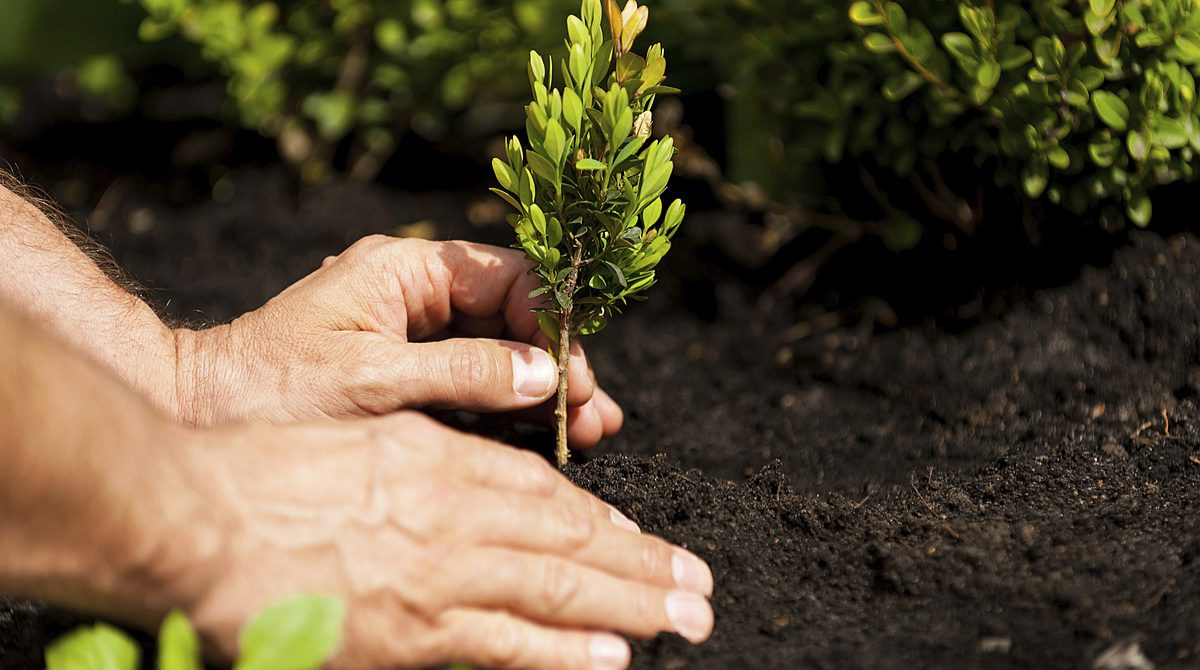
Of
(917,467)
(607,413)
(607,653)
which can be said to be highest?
(607,653)

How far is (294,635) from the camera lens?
1.21m

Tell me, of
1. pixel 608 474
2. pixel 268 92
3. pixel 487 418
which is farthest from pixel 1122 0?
pixel 268 92

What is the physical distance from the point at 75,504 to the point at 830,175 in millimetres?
2342

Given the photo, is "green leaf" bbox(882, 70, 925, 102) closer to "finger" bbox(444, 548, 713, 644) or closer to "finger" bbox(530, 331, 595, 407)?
"finger" bbox(530, 331, 595, 407)

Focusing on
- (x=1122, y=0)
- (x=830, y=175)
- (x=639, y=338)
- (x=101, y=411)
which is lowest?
(x=639, y=338)

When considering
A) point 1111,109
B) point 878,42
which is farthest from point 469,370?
point 1111,109

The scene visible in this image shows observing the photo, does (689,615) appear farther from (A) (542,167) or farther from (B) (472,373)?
(A) (542,167)

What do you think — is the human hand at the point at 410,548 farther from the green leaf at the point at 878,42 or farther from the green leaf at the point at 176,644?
the green leaf at the point at 878,42

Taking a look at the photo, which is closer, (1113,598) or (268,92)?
(1113,598)

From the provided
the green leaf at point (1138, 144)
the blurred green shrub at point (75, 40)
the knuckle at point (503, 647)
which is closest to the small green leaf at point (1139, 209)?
the green leaf at point (1138, 144)

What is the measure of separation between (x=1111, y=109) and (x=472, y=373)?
141 cm

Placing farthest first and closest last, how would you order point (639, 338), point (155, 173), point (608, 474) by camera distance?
point (155, 173) < point (639, 338) < point (608, 474)

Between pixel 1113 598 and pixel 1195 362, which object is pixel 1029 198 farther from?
pixel 1113 598

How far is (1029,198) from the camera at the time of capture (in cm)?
253
